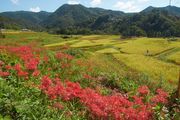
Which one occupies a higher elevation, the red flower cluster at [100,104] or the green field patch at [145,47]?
the red flower cluster at [100,104]

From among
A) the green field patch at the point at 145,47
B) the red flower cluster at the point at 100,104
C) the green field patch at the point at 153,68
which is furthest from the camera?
the green field patch at the point at 145,47

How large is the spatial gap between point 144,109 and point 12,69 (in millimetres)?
5097

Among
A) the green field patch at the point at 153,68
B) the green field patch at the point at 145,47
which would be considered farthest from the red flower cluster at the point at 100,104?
the green field patch at the point at 145,47

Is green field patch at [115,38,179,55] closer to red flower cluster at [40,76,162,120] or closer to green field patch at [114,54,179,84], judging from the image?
green field patch at [114,54,179,84]

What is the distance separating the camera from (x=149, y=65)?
146 ft

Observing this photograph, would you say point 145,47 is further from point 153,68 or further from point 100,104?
point 100,104

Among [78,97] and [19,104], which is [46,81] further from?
[19,104]

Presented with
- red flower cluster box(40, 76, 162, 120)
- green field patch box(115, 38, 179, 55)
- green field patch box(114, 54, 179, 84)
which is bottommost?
green field patch box(115, 38, 179, 55)

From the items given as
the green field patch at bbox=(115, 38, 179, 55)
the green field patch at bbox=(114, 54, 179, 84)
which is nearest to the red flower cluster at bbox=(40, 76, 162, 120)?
the green field patch at bbox=(114, 54, 179, 84)

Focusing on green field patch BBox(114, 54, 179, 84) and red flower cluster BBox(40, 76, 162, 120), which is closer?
red flower cluster BBox(40, 76, 162, 120)

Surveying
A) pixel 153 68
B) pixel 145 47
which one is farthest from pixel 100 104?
pixel 145 47

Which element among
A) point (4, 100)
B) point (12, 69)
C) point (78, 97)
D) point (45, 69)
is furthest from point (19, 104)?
point (45, 69)

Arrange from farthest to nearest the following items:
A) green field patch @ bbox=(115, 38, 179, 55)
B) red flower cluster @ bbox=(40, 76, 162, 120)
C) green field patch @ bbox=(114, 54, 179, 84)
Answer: green field patch @ bbox=(115, 38, 179, 55) → green field patch @ bbox=(114, 54, 179, 84) → red flower cluster @ bbox=(40, 76, 162, 120)

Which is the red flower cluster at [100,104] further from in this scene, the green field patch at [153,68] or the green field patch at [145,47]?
the green field patch at [145,47]
